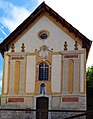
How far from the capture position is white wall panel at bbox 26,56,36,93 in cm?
2386

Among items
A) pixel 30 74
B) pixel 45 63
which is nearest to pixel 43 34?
pixel 45 63

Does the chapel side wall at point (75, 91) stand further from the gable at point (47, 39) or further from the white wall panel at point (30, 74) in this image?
the white wall panel at point (30, 74)

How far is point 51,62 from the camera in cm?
2398

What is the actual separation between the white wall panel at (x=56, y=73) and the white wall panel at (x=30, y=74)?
161 cm

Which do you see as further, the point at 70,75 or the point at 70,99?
the point at 70,75

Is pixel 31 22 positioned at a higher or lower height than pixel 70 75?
higher

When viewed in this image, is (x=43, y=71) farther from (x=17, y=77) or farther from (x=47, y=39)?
(x=47, y=39)

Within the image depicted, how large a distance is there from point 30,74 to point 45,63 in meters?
1.48

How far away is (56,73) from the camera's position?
23.7 metres

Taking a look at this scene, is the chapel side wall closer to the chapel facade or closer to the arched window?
the chapel facade

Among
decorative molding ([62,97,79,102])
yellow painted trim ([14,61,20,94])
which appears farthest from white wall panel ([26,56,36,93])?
decorative molding ([62,97,79,102])

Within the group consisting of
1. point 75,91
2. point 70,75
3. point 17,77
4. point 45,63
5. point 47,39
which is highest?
point 47,39

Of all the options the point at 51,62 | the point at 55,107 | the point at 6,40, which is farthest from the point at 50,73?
the point at 6,40

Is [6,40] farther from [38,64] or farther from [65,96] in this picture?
[65,96]
